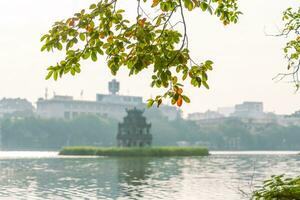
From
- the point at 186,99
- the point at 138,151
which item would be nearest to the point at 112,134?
the point at 138,151

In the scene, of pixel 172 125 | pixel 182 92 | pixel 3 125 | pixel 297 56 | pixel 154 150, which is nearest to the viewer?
pixel 182 92

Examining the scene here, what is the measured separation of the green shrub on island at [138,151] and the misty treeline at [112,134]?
211 feet

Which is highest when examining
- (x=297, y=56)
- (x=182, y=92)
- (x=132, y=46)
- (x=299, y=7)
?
(x=299, y=7)

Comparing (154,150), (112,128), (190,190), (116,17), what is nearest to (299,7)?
(116,17)

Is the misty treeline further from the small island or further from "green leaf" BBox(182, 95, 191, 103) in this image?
"green leaf" BBox(182, 95, 191, 103)

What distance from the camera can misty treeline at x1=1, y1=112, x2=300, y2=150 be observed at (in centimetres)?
14912

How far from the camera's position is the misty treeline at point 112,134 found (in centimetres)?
14912

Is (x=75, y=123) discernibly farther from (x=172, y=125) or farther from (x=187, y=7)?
(x=187, y=7)

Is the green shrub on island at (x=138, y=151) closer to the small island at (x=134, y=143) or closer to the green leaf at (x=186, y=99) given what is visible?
the small island at (x=134, y=143)

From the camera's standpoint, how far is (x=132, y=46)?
8.02 metres

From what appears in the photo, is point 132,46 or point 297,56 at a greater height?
point 297,56

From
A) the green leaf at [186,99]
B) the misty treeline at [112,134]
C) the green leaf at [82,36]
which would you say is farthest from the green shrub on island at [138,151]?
the green leaf at [186,99]

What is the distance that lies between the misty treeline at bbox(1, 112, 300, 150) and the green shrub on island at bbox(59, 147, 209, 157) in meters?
64.2

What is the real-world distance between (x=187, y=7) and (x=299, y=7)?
31.6 ft
